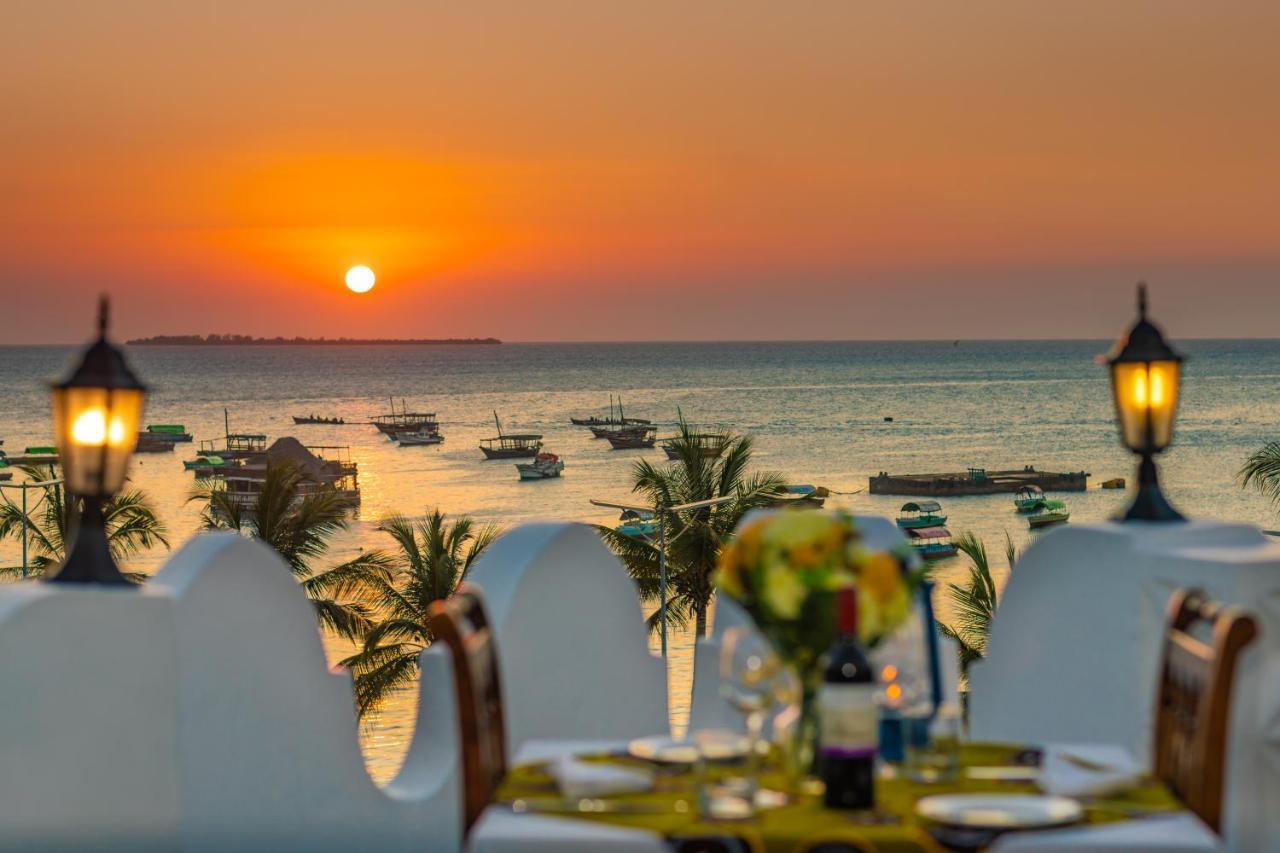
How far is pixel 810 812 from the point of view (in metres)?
2.96

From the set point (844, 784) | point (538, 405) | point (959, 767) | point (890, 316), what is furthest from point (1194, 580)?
point (538, 405)

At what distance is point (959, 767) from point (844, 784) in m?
0.45

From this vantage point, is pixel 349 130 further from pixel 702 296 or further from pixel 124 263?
pixel 702 296

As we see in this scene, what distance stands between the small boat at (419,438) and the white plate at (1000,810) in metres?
89.1

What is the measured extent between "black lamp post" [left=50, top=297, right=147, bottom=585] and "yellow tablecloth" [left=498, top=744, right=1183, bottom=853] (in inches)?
54.5

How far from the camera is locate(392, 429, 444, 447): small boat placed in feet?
300

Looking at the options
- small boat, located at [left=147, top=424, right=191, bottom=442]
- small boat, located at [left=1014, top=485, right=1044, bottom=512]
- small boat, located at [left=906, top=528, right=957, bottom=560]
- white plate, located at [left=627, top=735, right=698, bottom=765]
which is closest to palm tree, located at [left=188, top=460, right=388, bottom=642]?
white plate, located at [left=627, top=735, right=698, bottom=765]

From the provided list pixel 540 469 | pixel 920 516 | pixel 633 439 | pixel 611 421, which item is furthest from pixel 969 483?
pixel 611 421

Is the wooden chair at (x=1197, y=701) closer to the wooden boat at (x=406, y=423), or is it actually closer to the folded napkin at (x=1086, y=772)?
the folded napkin at (x=1086, y=772)

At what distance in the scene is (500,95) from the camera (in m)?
64.8

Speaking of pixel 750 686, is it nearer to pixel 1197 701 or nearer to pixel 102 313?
pixel 1197 701

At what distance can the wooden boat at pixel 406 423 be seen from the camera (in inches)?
3671

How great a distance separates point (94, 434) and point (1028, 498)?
62327 millimetres

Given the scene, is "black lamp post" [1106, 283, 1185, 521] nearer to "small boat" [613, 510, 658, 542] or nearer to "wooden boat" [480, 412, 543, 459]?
"small boat" [613, 510, 658, 542]
